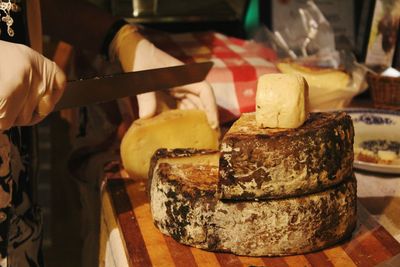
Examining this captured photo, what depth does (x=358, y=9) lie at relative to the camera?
2178 millimetres

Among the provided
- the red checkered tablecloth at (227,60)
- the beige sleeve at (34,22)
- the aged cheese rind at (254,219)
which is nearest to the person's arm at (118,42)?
the red checkered tablecloth at (227,60)

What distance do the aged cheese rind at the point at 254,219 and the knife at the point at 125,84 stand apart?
0.27 m

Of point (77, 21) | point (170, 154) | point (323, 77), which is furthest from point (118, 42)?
point (323, 77)

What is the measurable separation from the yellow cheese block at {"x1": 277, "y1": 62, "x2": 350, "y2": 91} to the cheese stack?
679 mm

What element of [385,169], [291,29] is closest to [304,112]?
[385,169]

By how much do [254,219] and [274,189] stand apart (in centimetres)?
7

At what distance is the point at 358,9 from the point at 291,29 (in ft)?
1.01

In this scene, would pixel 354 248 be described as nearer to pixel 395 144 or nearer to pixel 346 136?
pixel 346 136

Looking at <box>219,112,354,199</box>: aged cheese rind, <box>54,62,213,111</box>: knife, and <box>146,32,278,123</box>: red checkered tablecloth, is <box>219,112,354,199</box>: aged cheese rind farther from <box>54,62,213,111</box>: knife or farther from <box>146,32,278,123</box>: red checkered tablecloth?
<box>146,32,278,123</box>: red checkered tablecloth

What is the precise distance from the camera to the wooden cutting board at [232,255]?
1.00m

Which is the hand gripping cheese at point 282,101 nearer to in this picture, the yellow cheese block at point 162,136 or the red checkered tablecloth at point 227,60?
the yellow cheese block at point 162,136

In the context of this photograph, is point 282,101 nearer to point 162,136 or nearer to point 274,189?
point 274,189

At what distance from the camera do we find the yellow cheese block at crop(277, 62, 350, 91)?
171 cm

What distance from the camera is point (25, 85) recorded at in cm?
97
